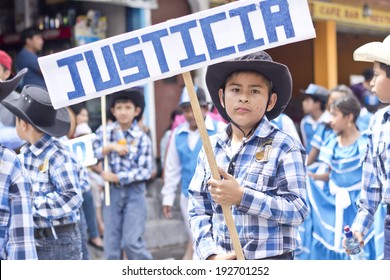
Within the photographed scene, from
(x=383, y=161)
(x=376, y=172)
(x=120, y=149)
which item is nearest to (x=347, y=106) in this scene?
(x=120, y=149)

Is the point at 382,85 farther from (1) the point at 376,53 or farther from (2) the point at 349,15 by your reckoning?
(2) the point at 349,15

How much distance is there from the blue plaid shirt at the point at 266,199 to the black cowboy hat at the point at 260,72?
20cm

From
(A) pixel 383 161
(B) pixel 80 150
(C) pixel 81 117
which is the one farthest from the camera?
(C) pixel 81 117

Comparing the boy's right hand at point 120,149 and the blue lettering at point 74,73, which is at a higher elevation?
the blue lettering at point 74,73

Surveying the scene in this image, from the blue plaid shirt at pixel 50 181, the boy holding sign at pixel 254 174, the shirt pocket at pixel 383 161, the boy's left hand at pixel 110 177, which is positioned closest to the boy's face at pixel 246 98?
the boy holding sign at pixel 254 174

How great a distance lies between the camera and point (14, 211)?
3148mm

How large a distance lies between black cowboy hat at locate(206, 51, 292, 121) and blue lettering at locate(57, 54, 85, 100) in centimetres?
64

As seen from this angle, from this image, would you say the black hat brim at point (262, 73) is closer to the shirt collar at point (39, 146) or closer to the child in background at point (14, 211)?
the child in background at point (14, 211)

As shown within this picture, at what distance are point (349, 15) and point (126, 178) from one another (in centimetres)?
874

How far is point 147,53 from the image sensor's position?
3004mm

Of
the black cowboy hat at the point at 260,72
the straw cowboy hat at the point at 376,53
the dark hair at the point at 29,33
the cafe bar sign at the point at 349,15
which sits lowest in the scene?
the black cowboy hat at the point at 260,72

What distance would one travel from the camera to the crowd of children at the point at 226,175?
10.5 ft

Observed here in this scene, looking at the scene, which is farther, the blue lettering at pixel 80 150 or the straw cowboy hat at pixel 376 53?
the blue lettering at pixel 80 150

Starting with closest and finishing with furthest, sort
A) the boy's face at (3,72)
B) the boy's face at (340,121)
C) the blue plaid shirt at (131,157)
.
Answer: the boy's face at (3,72)
the boy's face at (340,121)
the blue plaid shirt at (131,157)
